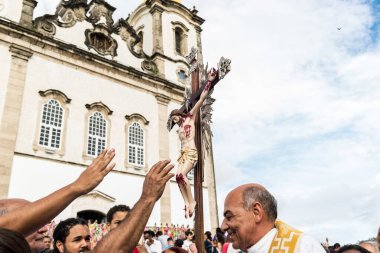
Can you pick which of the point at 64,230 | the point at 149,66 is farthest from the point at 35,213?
the point at 149,66

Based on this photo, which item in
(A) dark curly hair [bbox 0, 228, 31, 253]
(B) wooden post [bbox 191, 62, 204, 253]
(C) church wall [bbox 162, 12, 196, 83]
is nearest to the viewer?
(A) dark curly hair [bbox 0, 228, 31, 253]

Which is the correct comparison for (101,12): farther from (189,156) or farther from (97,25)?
(189,156)

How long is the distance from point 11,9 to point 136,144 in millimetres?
8373

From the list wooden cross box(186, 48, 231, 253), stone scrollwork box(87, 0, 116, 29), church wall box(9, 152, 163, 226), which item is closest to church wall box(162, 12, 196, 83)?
stone scrollwork box(87, 0, 116, 29)

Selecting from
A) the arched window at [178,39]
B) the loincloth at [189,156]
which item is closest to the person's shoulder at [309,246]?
the loincloth at [189,156]

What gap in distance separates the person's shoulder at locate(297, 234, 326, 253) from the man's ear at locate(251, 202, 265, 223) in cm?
37

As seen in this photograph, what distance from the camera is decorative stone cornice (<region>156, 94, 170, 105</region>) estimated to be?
18645mm

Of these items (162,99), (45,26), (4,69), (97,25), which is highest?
(97,25)

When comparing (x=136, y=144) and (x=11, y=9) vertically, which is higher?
(x=11, y=9)

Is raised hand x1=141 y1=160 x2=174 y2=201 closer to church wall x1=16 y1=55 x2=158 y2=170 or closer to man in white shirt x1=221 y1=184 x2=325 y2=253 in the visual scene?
man in white shirt x1=221 y1=184 x2=325 y2=253

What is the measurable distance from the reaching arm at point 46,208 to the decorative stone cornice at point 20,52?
14112 mm

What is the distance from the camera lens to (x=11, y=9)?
14961 millimetres

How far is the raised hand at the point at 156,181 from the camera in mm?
2022

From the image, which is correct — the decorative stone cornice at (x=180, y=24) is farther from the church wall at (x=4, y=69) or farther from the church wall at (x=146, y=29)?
the church wall at (x=4, y=69)
